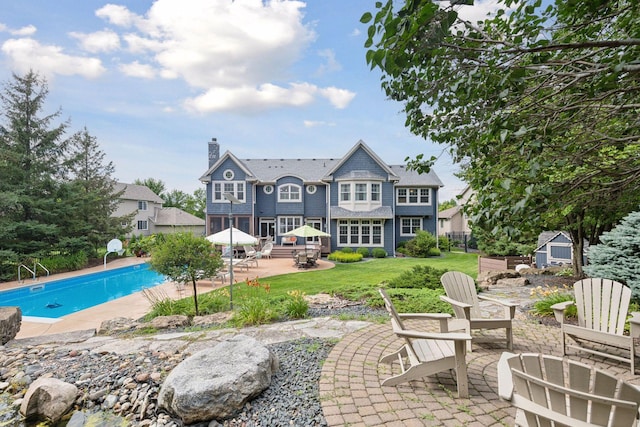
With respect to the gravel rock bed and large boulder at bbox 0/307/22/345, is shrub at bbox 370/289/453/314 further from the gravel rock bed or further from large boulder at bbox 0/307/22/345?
large boulder at bbox 0/307/22/345

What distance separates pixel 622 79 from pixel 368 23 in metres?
2.63

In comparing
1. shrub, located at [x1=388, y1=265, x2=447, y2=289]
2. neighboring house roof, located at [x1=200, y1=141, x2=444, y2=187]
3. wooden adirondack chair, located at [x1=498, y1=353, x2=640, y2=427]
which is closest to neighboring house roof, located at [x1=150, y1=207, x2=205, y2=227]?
neighboring house roof, located at [x1=200, y1=141, x2=444, y2=187]

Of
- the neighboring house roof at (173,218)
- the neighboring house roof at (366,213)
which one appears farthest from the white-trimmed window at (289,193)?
the neighboring house roof at (173,218)

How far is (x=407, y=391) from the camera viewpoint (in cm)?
310

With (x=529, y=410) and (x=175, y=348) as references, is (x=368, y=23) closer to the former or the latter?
(x=529, y=410)

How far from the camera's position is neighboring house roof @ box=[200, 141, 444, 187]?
69.6ft

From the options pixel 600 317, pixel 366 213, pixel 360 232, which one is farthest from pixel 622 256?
pixel 360 232

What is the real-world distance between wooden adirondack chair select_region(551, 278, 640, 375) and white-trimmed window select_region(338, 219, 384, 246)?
55.2 ft

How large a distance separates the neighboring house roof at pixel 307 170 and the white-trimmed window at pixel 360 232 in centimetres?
334

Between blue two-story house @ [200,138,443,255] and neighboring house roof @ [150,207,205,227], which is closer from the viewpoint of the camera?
blue two-story house @ [200,138,443,255]

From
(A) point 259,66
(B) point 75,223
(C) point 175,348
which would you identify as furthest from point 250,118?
(C) point 175,348

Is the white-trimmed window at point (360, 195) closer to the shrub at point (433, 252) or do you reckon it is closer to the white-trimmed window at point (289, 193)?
the white-trimmed window at point (289, 193)

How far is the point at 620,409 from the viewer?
1597 millimetres

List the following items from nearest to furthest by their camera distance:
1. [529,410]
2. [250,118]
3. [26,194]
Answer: [529,410]
[26,194]
[250,118]
